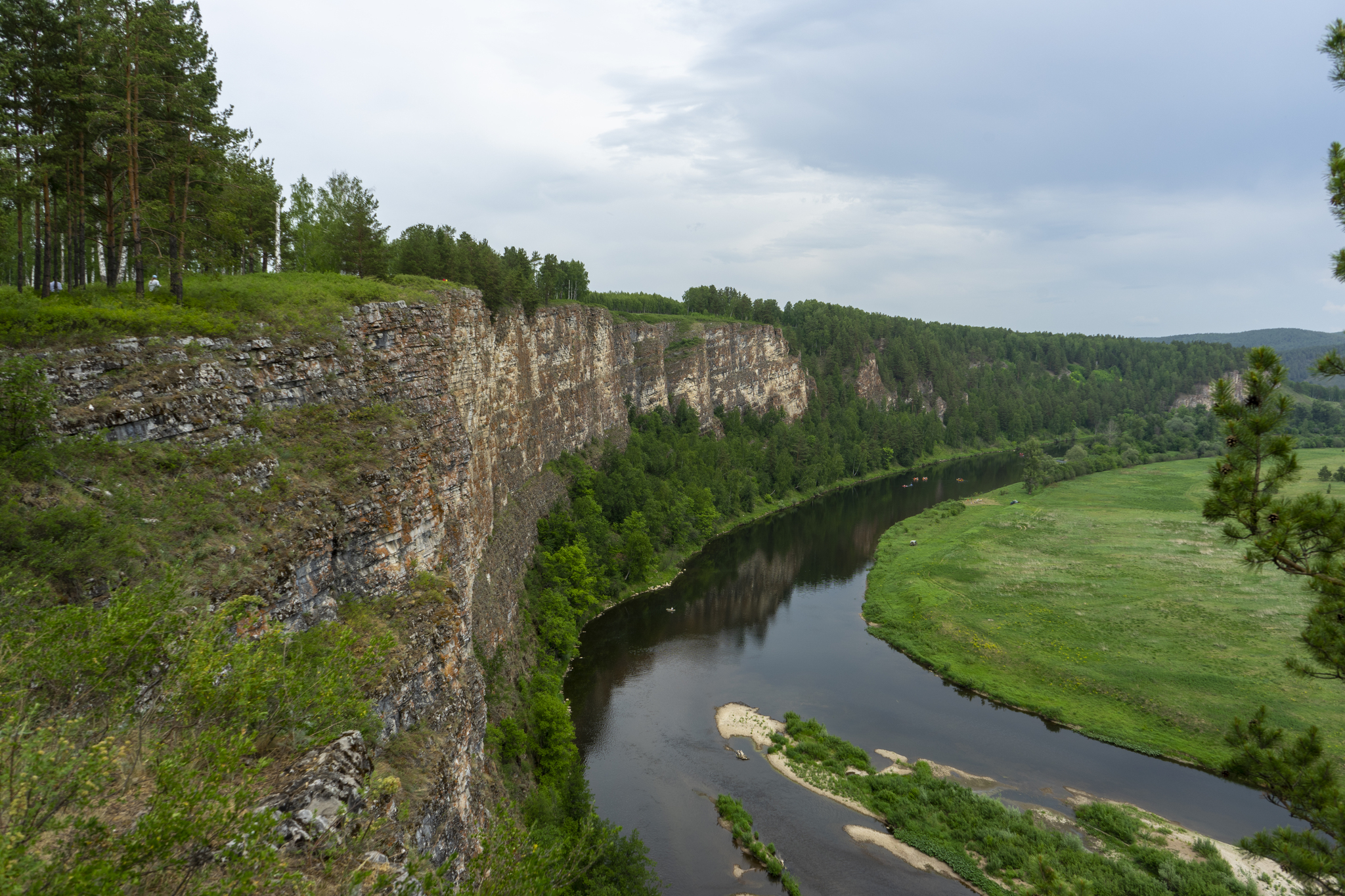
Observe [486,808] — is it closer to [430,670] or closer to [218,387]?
[430,670]

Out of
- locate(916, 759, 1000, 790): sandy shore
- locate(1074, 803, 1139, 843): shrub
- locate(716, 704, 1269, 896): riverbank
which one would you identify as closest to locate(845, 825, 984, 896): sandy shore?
→ locate(716, 704, 1269, 896): riverbank

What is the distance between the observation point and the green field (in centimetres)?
3675

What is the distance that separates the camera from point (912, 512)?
84.8 m

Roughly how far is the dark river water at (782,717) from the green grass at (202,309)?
75.5ft

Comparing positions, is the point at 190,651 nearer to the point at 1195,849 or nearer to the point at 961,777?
the point at 961,777

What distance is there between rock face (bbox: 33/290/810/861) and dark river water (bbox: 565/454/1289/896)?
29.4 feet

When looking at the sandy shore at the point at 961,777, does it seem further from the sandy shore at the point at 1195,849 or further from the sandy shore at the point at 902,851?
the sandy shore at the point at 902,851

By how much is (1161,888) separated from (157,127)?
1657 inches

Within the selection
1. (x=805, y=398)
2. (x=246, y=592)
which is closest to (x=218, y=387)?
(x=246, y=592)

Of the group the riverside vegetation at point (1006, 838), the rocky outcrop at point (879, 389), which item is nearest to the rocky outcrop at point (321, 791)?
the riverside vegetation at point (1006, 838)

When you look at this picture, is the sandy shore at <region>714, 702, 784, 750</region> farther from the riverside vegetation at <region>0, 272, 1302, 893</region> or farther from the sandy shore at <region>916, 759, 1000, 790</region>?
the riverside vegetation at <region>0, 272, 1302, 893</region>

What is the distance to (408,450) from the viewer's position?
20.2 m

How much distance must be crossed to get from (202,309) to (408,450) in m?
7.59

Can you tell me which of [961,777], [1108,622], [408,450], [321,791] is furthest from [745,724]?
[1108,622]
